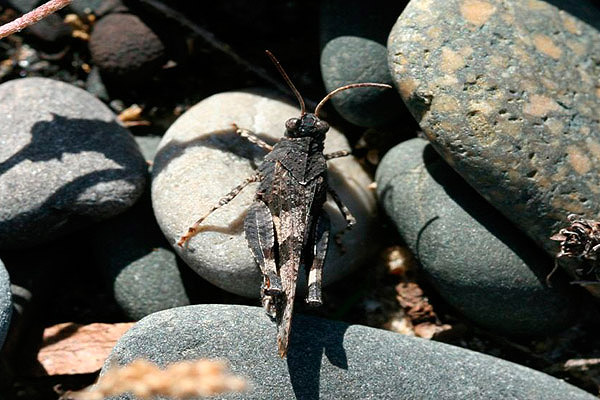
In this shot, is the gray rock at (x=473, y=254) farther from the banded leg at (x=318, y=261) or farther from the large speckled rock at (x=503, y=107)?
the banded leg at (x=318, y=261)

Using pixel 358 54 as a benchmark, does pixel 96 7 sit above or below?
above

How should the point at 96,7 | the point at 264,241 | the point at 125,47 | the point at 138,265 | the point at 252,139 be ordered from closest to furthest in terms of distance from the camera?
the point at 264,241
the point at 252,139
the point at 138,265
the point at 125,47
the point at 96,7

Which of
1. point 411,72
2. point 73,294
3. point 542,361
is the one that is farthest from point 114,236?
point 542,361

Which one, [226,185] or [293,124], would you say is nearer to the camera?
[293,124]

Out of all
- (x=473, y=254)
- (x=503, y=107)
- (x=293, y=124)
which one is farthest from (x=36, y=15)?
(x=473, y=254)

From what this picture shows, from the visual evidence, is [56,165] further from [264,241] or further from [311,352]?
[311,352]

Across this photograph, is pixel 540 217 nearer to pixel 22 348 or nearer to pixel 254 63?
pixel 254 63

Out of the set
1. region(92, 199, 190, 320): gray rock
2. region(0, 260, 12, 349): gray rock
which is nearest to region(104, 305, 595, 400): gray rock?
region(92, 199, 190, 320): gray rock
